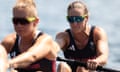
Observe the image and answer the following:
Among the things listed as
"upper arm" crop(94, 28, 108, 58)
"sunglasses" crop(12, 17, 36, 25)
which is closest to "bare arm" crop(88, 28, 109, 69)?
"upper arm" crop(94, 28, 108, 58)

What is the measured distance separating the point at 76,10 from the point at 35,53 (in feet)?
11.1

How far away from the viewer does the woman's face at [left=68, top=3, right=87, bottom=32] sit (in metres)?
10.6

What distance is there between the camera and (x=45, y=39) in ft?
26.5

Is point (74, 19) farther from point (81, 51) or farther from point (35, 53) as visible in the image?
point (35, 53)

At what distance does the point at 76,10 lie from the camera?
35.1 ft

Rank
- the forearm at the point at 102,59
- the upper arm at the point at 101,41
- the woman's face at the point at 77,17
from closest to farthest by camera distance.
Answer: the forearm at the point at 102,59 → the woman's face at the point at 77,17 → the upper arm at the point at 101,41

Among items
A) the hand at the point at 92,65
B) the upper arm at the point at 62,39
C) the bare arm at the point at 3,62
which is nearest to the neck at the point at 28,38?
the hand at the point at 92,65

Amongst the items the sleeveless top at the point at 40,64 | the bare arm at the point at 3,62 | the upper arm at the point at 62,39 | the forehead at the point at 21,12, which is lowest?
the upper arm at the point at 62,39

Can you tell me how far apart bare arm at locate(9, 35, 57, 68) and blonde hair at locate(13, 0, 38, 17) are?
16.5 inches

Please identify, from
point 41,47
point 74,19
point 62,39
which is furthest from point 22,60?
point 62,39

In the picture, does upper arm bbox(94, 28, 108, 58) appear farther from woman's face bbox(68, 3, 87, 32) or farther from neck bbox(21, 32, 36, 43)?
neck bbox(21, 32, 36, 43)

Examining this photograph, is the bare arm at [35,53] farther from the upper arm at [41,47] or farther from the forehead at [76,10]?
the forehead at [76,10]

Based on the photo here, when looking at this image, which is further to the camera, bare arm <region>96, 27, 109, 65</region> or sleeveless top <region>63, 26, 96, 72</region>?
sleeveless top <region>63, 26, 96, 72</region>

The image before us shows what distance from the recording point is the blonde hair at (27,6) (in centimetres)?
778
